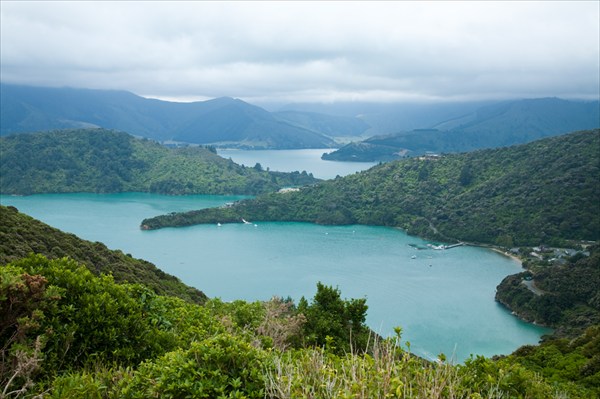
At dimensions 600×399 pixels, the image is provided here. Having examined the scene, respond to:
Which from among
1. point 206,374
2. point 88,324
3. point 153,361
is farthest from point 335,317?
point 206,374

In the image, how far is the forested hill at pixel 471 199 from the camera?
52.3 meters

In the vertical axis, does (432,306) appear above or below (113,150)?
below

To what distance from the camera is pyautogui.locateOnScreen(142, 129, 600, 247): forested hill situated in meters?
52.3

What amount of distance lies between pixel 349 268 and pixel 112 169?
206 feet

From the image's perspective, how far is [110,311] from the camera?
208 inches

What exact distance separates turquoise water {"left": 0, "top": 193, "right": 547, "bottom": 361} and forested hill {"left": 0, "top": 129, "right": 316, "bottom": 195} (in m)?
16.1

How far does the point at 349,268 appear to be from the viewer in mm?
46781

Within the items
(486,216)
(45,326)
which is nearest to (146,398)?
(45,326)

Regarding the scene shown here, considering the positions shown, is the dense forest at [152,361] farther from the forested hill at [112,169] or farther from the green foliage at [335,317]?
the forested hill at [112,169]

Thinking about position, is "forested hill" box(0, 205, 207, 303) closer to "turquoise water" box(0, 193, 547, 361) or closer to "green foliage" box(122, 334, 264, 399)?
"green foliage" box(122, 334, 264, 399)

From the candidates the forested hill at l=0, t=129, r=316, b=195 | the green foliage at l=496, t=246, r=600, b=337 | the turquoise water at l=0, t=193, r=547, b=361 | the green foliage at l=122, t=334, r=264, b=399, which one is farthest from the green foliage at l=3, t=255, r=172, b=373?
the forested hill at l=0, t=129, r=316, b=195

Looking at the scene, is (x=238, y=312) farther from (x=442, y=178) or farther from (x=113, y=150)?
(x=113, y=150)

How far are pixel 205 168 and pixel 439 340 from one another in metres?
71.7

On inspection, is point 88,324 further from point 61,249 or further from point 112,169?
point 112,169
